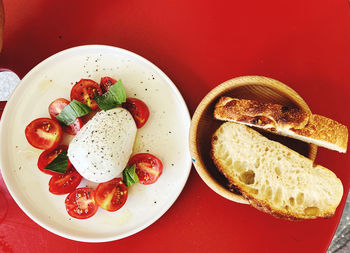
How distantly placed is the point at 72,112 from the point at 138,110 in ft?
0.69

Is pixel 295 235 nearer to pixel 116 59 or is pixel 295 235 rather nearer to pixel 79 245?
pixel 79 245

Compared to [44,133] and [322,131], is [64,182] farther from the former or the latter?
[322,131]

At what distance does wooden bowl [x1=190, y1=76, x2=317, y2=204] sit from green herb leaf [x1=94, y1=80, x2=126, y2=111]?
10.6 inches

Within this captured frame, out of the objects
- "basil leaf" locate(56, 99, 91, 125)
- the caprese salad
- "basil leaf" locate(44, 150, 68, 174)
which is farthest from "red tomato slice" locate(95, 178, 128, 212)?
"basil leaf" locate(56, 99, 91, 125)

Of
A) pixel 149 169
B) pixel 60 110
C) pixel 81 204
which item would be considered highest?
pixel 60 110

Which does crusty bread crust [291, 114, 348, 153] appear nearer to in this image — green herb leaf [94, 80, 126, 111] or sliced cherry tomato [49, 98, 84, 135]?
green herb leaf [94, 80, 126, 111]

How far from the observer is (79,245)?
117cm

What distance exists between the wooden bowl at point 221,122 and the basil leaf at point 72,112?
0.38m

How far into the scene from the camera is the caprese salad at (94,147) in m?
1.08

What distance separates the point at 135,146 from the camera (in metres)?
1.16

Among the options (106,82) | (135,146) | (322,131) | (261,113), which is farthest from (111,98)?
(322,131)

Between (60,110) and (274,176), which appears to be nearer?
(274,176)

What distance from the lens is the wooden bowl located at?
0.94 m

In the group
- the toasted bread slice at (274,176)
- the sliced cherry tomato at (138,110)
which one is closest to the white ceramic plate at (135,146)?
the sliced cherry tomato at (138,110)
